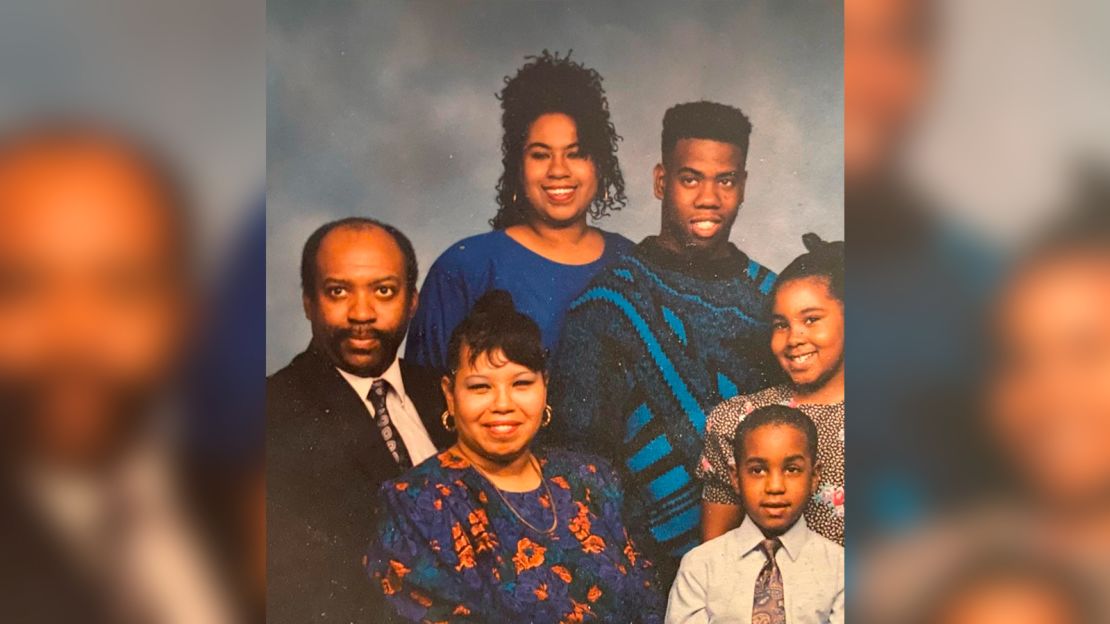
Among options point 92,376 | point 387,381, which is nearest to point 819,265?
point 387,381

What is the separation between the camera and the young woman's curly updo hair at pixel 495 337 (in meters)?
3.37

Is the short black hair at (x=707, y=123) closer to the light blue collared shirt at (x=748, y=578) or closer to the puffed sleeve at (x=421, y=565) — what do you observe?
the light blue collared shirt at (x=748, y=578)

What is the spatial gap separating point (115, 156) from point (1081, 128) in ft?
9.30

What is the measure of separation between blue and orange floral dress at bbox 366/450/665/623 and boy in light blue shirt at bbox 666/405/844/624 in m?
0.14

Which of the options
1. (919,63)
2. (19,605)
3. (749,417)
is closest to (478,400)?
(749,417)

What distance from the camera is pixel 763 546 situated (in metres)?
3.38

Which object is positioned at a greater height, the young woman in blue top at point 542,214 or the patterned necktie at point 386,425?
the young woman in blue top at point 542,214

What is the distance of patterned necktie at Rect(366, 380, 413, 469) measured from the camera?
3363 millimetres

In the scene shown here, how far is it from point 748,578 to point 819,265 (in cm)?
96

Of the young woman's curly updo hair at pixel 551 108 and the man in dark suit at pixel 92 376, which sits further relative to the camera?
the young woman's curly updo hair at pixel 551 108

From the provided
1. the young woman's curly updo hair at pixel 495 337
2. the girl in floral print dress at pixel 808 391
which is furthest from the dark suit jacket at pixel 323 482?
the girl in floral print dress at pixel 808 391

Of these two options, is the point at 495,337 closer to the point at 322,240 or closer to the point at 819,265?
the point at 322,240

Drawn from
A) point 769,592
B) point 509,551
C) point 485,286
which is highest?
point 485,286

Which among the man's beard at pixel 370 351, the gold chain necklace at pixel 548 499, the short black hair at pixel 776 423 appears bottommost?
the gold chain necklace at pixel 548 499
